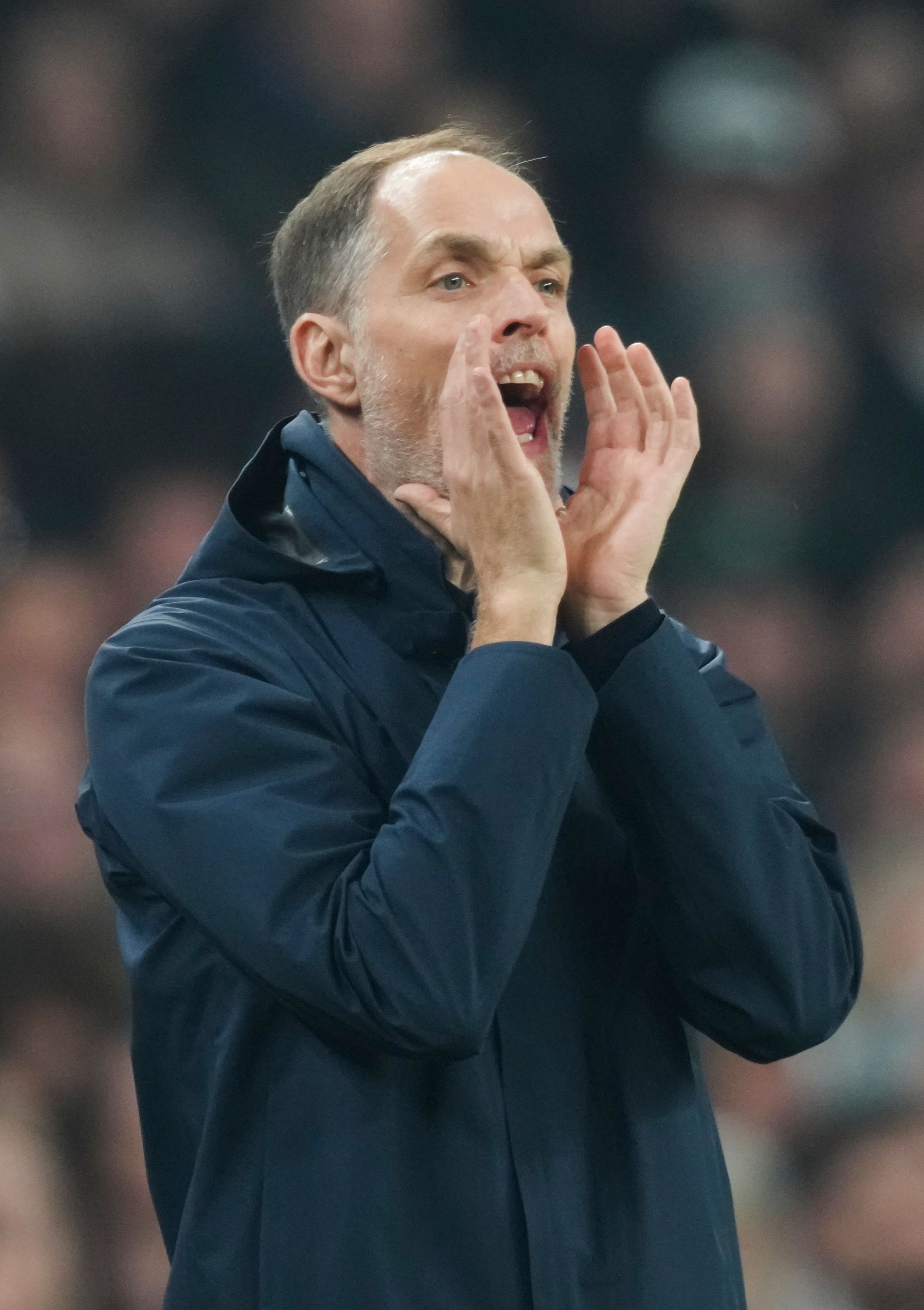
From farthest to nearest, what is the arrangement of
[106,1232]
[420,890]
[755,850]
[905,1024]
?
[905,1024], [106,1232], [755,850], [420,890]

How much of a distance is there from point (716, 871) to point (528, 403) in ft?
1.48

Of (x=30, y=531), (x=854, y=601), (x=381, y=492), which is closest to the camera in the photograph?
(x=381, y=492)

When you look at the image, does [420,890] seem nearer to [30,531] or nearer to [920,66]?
[30,531]

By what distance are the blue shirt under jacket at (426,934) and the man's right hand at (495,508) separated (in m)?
0.05

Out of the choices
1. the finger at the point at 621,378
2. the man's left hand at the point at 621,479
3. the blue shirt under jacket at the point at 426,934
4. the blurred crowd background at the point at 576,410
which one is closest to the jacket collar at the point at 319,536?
the blue shirt under jacket at the point at 426,934

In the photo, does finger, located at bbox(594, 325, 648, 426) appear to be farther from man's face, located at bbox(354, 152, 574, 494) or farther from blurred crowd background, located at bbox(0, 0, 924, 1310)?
blurred crowd background, located at bbox(0, 0, 924, 1310)

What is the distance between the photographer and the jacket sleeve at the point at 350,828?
106cm

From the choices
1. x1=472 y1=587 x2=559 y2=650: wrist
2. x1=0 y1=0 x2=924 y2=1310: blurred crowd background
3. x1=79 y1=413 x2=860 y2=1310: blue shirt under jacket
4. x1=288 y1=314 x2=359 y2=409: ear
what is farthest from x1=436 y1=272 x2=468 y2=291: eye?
x1=0 y1=0 x2=924 y2=1310: blurred crowd background

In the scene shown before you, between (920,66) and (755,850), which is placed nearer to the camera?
(755,850)

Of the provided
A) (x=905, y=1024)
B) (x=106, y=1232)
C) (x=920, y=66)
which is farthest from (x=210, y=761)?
(x=920, y=66)

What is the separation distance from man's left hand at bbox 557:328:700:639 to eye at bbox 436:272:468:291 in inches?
4.8

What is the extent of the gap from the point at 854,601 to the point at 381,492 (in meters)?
1.43

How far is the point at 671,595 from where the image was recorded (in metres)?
2.55

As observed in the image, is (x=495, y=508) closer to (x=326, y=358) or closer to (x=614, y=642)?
(x=614, y=642)
